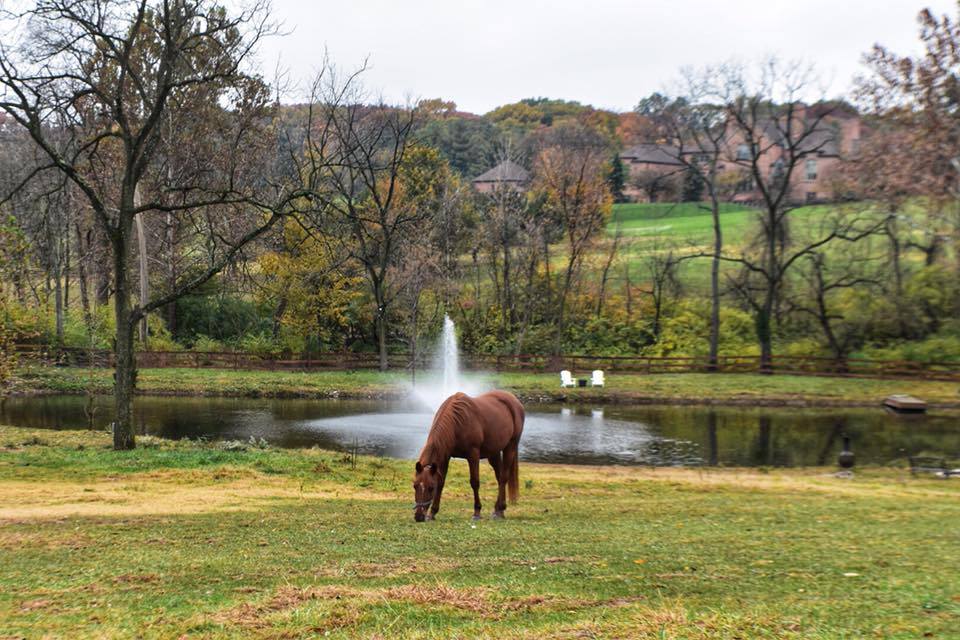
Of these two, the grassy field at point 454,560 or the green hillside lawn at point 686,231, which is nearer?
the grassy field at point 454,560

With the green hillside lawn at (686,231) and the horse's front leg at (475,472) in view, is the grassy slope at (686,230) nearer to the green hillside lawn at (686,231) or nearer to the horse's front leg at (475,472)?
the green hillside lawn at (686,231)

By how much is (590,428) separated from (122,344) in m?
18.1

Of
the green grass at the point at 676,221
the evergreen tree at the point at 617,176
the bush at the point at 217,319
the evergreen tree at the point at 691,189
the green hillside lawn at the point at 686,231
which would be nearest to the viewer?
the bush at the point at 217,319

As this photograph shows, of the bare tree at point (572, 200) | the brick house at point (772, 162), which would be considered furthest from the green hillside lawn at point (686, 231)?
the bare tree at point (572, 200)

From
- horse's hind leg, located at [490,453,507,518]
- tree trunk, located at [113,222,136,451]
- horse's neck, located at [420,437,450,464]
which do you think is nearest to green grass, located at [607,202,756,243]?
tree trunk, located at [113,222,136,451]

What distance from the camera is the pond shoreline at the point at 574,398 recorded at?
122 feet

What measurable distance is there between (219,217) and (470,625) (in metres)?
32.0

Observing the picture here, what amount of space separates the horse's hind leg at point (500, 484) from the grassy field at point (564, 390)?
1019 inches

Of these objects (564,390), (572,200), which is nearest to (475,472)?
(564,390)

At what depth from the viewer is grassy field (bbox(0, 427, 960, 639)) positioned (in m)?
6.06

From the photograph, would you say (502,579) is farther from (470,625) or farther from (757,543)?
(757,543)

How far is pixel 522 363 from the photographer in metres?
46.7

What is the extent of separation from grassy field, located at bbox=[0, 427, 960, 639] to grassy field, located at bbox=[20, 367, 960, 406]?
2139 centimetres

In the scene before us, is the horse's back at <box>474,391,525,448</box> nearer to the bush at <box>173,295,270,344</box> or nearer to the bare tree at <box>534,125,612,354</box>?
the bare tree at <box>534,125,612,354</box>
